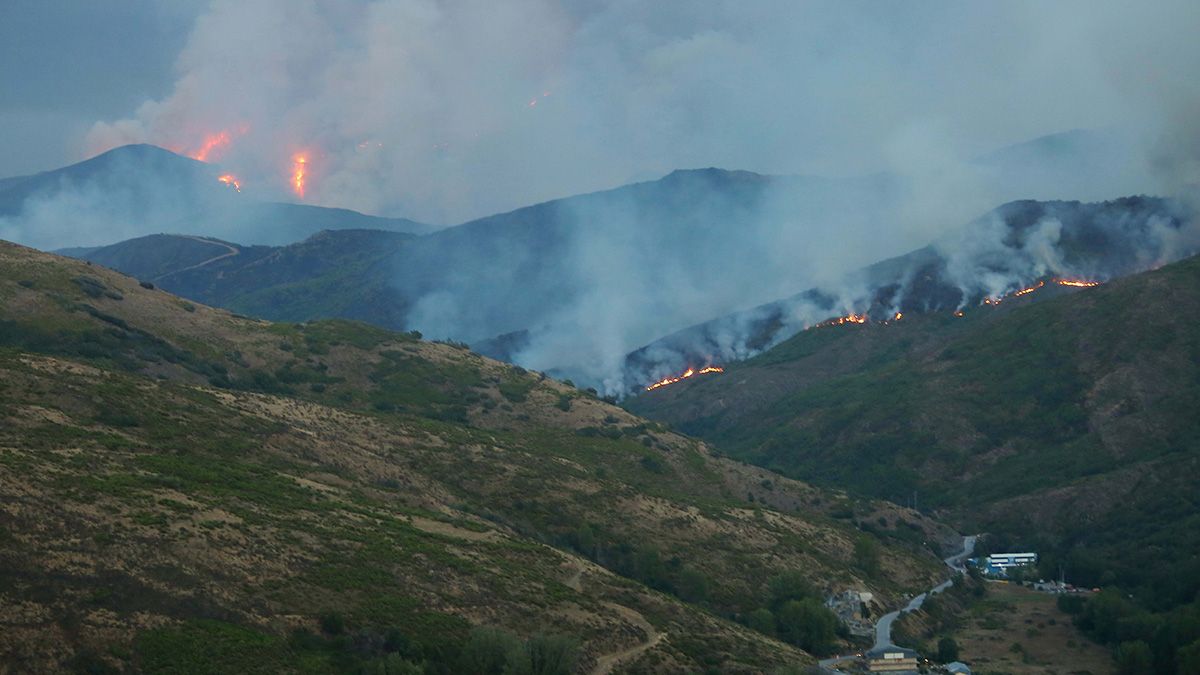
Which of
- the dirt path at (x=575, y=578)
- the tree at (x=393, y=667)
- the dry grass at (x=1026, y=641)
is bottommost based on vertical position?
the dry grass at (x=1026, y=641)

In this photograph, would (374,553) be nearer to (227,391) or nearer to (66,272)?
(227,391)

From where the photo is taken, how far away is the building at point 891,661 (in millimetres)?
83375

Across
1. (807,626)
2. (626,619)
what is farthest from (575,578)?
(807,626)

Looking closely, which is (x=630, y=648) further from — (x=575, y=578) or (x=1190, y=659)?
(x=1190, y=659)

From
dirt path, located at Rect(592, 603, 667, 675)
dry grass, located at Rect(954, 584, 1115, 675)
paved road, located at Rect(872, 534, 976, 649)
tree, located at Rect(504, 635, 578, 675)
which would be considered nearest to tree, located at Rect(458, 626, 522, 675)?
tree, located at Rect(504, 635, 578, 675)

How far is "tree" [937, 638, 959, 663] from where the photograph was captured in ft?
315

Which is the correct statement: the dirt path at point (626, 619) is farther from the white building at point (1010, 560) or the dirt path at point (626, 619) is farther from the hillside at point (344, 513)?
the white building at point (1010, 560)

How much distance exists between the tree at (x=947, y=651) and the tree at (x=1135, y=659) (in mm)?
13193

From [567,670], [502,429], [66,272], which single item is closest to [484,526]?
[567,670]

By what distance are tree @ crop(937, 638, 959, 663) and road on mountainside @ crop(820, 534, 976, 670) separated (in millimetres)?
4251

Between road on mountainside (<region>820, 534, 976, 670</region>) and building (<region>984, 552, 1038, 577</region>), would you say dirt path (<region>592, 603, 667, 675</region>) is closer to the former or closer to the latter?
road on mountainside (<region>820, 534, 976, 670</region>)

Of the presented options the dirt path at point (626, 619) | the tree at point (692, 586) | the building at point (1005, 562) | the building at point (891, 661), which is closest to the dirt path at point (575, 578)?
the dirt path at point (626, 619)

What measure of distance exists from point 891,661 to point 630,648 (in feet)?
74.8

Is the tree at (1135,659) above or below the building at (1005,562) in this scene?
below
